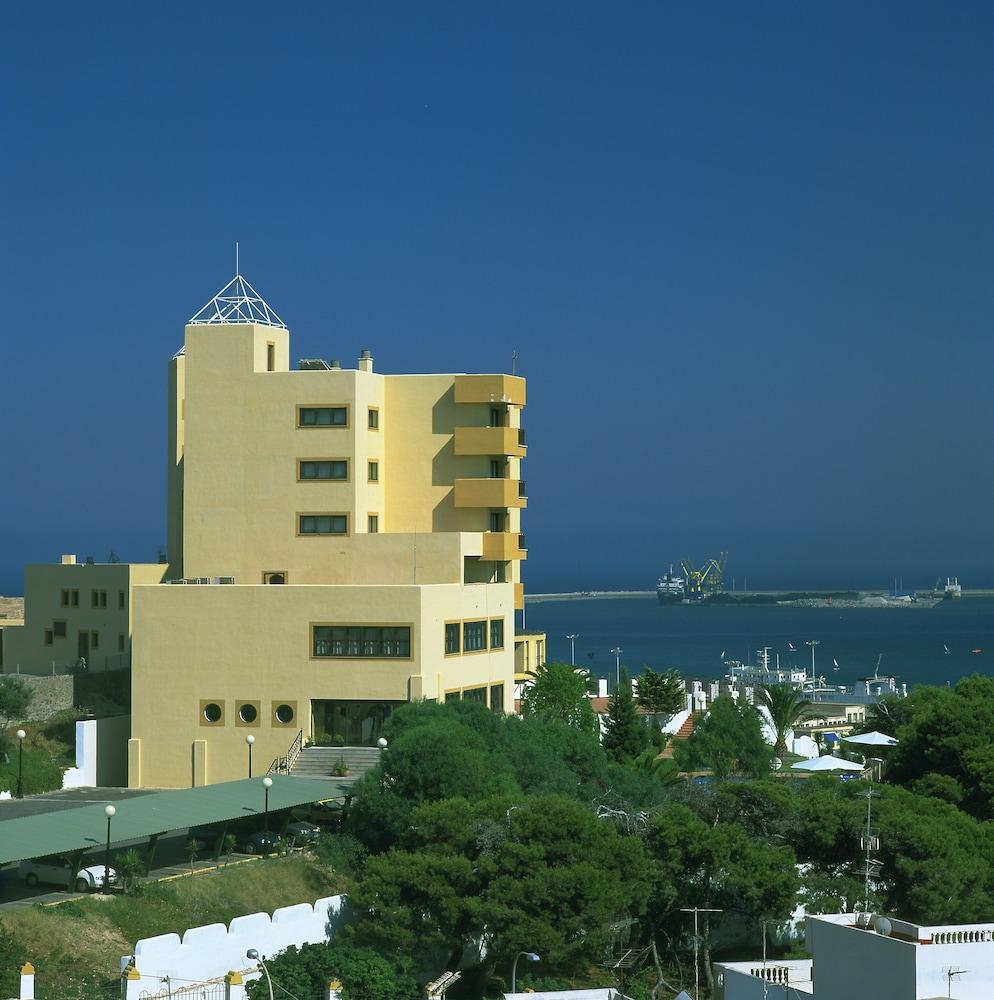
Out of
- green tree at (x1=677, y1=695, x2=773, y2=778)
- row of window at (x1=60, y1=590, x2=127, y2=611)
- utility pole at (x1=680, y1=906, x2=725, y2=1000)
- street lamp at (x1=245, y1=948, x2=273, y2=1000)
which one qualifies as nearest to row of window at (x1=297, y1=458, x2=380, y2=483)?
row of window at (x1=60, y1=590, x2=127, y2=611)

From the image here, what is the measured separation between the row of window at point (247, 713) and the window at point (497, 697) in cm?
808

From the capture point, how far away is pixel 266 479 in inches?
2419

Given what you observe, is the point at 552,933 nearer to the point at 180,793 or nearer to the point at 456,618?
the point at 180,793

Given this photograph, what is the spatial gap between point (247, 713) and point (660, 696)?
36.8 meters

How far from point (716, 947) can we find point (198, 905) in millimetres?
12767

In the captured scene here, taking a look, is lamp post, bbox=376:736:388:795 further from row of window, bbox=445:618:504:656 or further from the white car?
row of window, bbox=445:618:504:656

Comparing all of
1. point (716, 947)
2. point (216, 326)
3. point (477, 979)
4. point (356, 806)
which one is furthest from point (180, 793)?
point (216, 326)

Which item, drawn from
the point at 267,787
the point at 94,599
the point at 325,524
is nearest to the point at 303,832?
the point at 267,787

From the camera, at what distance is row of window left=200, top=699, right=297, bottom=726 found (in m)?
55.7

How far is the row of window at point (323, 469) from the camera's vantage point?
6112cm

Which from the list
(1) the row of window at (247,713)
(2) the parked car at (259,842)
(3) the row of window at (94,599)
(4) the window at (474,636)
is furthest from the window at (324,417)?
(2) the parked car at (259,842)

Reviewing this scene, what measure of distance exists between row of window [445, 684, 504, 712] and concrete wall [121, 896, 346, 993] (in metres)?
16.1

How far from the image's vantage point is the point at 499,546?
63344 mm

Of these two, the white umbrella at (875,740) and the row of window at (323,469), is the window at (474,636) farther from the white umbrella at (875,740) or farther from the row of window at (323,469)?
the white umbrella at (875,740)
